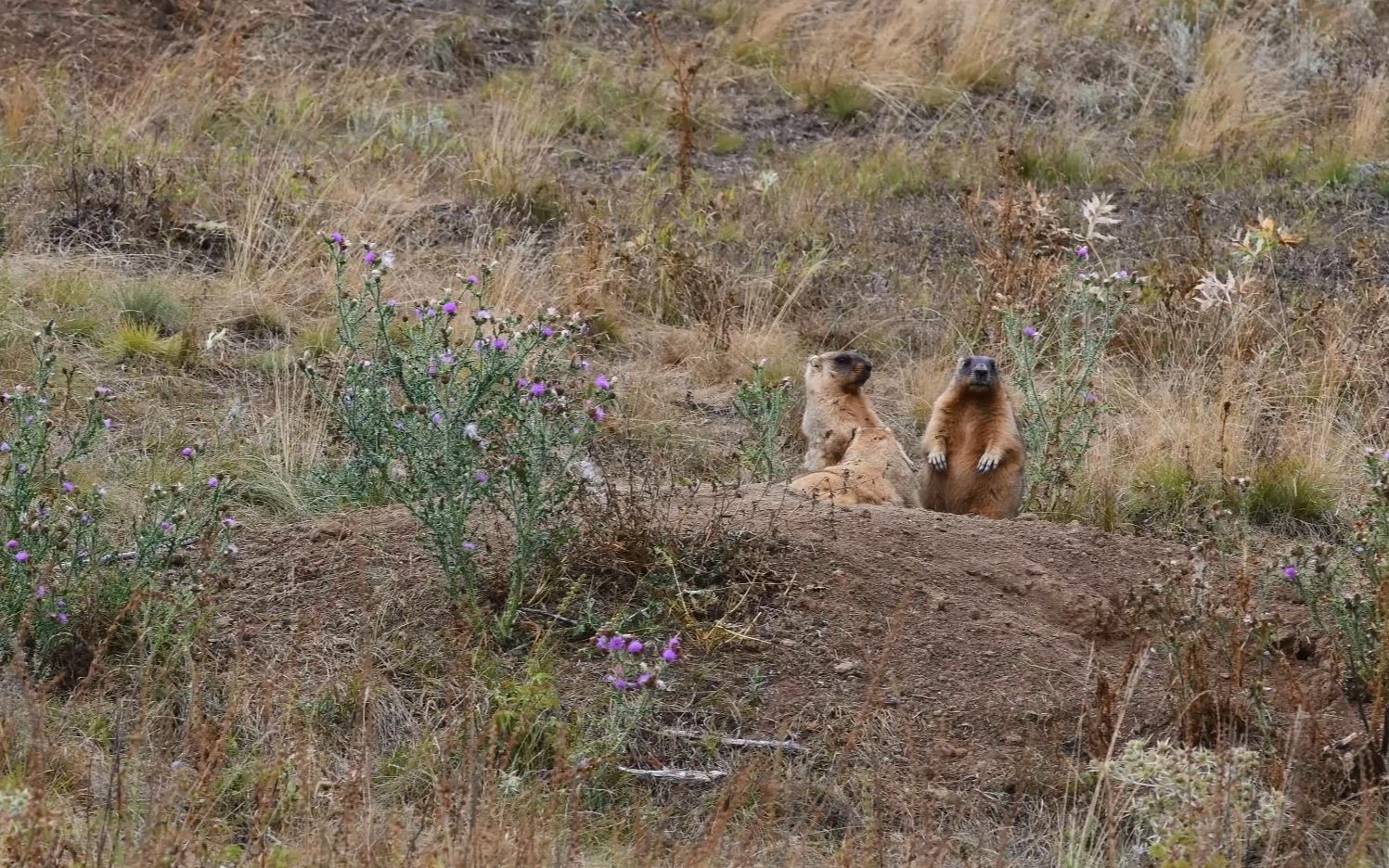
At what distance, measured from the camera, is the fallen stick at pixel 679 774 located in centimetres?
512

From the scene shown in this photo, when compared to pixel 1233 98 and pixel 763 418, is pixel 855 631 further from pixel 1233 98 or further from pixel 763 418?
pixel 1233 98

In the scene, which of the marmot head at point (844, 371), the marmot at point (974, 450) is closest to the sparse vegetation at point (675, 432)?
the marmot at point (974, 450)

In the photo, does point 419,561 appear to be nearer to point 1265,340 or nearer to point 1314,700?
point 1314,700

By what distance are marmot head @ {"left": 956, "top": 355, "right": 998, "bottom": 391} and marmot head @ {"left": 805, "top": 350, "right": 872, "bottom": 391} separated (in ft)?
1.45

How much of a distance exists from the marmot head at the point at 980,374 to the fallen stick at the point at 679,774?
3.11 m

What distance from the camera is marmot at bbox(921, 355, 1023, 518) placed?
7.76 metres

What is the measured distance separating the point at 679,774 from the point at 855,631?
90cm

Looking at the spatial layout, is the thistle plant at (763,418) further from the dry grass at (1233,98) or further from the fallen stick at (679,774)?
the dry grass at (1233,98)

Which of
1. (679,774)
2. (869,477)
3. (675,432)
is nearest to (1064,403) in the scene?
(869,477)

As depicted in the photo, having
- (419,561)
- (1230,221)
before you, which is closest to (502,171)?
(1230,221)

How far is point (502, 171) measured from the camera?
Answer: 11531 millimetres

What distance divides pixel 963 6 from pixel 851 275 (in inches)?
194

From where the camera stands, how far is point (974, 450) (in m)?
7.87

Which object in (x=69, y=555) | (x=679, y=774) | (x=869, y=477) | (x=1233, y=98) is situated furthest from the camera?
(x=1233, y=98)
